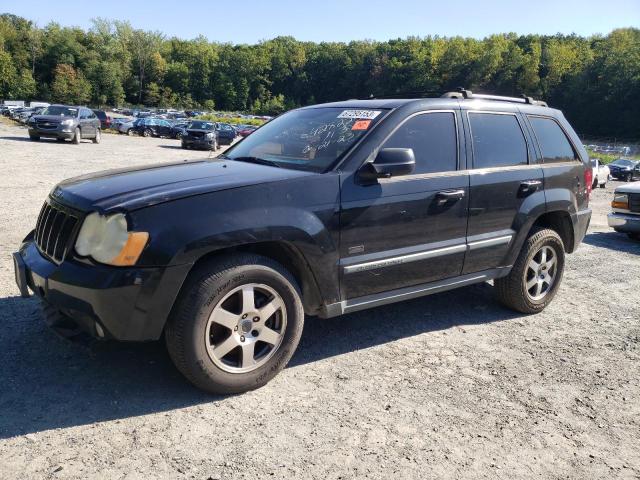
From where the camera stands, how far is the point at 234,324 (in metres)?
3.17

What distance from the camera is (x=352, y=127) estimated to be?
156 inches

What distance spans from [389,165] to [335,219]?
51 cm

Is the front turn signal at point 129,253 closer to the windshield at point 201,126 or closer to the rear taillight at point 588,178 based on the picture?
the rear taillight at point 588,178

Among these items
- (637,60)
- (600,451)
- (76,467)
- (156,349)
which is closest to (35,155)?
(156,349)

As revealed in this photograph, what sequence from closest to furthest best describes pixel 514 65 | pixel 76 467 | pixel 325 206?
pixel 76 467
pixel 325 206
pixel 514 65

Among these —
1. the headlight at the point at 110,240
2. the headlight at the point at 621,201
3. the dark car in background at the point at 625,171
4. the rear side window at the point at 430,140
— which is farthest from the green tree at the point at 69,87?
the headlight at the point at 110,240

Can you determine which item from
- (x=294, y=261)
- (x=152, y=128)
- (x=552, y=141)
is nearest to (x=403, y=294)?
(x=294, y=261)

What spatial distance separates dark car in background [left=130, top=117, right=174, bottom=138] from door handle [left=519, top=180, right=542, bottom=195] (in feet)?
125

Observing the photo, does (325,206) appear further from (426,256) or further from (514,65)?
(514,65)

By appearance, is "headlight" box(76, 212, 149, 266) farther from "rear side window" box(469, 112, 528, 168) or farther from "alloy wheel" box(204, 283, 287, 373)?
"rear side window" box(469, 112, 528, 168)

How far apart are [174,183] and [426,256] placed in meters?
1.85

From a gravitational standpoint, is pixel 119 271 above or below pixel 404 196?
below

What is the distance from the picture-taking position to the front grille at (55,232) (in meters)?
3.13

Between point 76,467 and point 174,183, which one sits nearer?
point 76,467
